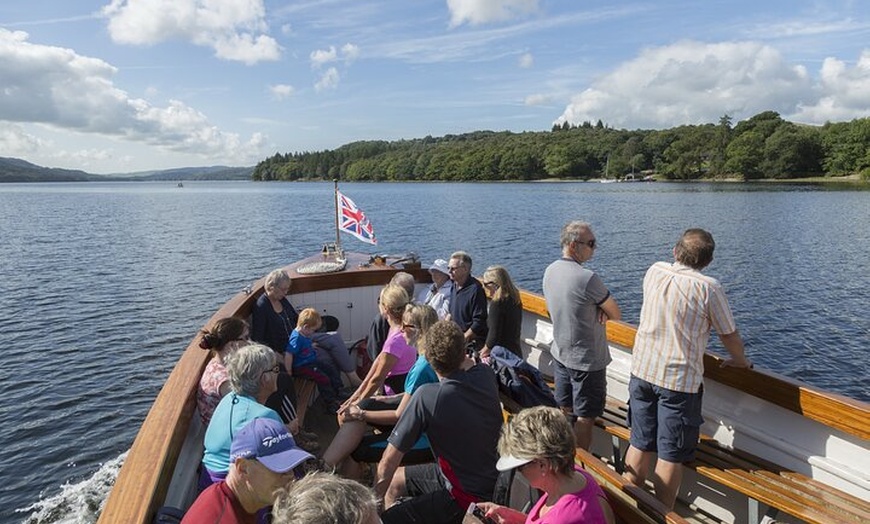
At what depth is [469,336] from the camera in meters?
4.35

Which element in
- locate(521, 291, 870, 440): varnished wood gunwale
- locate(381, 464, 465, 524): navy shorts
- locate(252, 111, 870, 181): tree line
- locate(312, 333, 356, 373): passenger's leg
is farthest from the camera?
locate(252, 111, 870, 181): tree line

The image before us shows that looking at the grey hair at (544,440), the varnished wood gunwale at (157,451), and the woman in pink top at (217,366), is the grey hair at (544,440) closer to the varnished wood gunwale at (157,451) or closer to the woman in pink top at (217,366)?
the varnished wood gunwale at (157,451)

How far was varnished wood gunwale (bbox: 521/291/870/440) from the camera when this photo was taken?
263 cm

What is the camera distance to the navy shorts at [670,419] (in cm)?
279

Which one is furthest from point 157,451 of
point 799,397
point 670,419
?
point 799,397

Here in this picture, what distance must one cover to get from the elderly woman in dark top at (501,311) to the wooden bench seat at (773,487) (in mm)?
1050

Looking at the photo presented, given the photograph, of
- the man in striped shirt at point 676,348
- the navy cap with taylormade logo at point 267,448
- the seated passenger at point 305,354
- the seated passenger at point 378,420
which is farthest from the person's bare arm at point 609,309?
the seated passenger at point 305,354

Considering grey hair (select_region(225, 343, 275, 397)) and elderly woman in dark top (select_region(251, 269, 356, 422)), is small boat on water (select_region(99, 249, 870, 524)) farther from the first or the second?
elderly woman in dark top (select_region(251, 269, 356, 422))

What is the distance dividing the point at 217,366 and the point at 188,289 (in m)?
13.7

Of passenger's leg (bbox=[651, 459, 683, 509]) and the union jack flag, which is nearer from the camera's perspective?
passenger's leg (bbox=[651, 459, 683, 509])

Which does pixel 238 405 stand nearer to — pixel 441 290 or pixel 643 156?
pixel 441 290

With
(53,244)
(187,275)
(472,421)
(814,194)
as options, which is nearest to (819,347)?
(472,421)

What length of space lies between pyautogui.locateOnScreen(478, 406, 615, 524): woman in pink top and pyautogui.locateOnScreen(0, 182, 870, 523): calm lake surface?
551 centimetres

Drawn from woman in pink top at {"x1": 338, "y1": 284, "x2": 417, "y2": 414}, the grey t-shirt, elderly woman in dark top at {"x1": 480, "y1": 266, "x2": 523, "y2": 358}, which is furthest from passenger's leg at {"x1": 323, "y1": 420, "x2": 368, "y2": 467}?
the grey t-shirt
